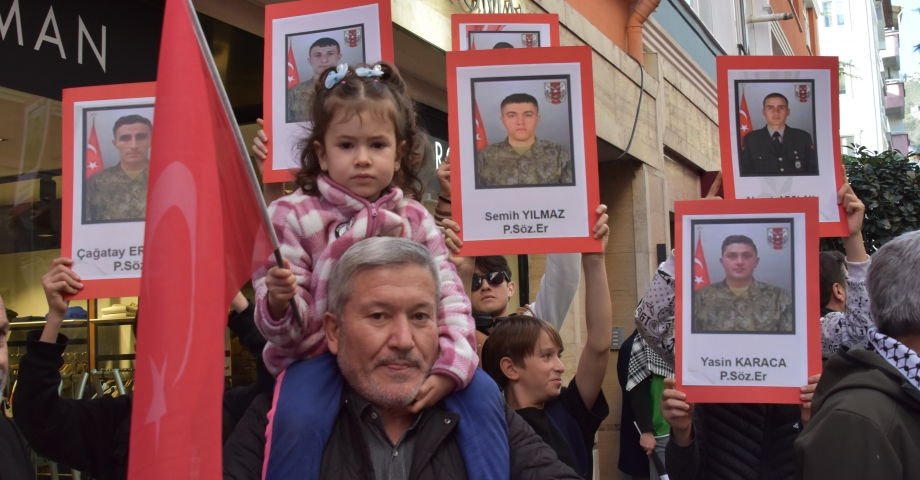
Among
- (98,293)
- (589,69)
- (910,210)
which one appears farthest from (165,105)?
(910,210)

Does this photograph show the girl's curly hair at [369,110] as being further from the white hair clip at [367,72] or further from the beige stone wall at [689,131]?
the beige stone wall at [689,131]

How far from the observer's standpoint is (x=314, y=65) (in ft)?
11.0

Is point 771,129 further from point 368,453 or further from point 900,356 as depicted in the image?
point 368,453

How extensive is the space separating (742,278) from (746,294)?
6cm

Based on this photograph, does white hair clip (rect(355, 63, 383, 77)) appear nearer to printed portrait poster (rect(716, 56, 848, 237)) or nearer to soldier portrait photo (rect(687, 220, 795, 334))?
soldier portrait photo (rect(687, 220, 795, 334))

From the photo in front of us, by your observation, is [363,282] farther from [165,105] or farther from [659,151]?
[659,151]

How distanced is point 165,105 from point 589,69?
1822 mm

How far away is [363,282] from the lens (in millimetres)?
2260

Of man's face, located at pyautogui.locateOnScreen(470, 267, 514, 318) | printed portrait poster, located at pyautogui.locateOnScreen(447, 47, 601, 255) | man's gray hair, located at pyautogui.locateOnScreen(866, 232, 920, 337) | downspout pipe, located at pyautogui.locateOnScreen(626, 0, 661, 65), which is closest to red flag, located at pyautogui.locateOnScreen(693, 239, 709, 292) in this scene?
printed portrait poster, located at pyautogui.locateOnScreen(447, 47, 601, 255)

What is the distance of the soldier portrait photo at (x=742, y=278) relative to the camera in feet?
10.8

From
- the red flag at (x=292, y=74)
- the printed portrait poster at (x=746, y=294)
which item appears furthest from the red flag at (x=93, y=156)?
the printed portrait poster at (x=746, y=294)

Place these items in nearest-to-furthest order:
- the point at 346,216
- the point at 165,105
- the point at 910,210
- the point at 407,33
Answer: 1. the point at 165,105
2. the point at 346,216
3. the point at 407,33
4. the point at 910,210

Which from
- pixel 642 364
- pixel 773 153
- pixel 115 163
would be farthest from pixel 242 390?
pixel 642 364

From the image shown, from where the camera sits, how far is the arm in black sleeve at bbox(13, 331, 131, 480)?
2.75 m
